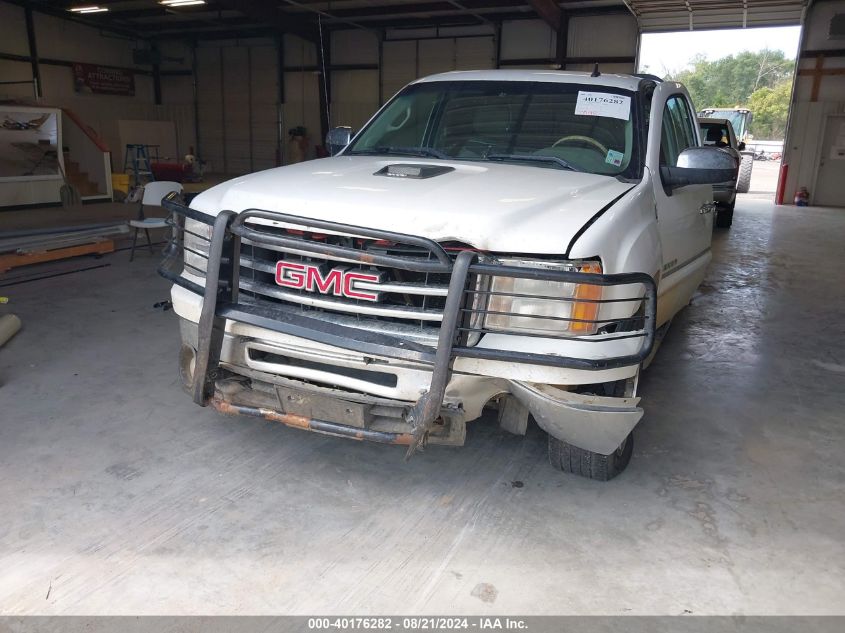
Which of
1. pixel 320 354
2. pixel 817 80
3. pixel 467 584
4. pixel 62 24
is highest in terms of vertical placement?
pixel 62 24

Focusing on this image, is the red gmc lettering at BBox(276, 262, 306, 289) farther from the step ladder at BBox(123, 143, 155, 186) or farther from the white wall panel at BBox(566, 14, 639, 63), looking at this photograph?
the white wall panel at BBox(566, 14, 639, 63)

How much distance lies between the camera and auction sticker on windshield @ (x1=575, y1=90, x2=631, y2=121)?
3521 mm

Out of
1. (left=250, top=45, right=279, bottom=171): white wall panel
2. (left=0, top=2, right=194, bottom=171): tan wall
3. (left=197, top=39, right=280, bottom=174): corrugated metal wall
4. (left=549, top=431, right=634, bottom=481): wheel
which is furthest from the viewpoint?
(left=197, top=39, right=280, bottom=174): corrugated metal wall

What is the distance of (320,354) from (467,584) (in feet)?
3.31

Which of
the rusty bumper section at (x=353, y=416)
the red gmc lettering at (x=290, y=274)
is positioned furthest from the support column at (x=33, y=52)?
the rusty bumper section at (x=353, y=416)

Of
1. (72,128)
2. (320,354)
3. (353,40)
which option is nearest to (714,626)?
(320,354)

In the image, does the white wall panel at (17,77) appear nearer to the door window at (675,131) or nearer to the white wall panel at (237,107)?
the white wall panel at (237,107)

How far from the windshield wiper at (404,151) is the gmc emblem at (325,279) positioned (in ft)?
4.31

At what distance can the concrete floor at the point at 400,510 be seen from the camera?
2.27 m

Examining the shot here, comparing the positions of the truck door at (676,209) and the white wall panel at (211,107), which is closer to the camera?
the truck door at (676,209)

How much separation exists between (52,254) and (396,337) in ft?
20.2

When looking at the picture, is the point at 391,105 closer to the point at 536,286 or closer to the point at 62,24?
the point at 536,286

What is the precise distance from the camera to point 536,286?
8.02ft

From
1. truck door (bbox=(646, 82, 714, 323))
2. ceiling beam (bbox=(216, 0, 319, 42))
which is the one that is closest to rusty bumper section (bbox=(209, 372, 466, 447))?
truck door (bbox=(646, 82, 714, 323))
